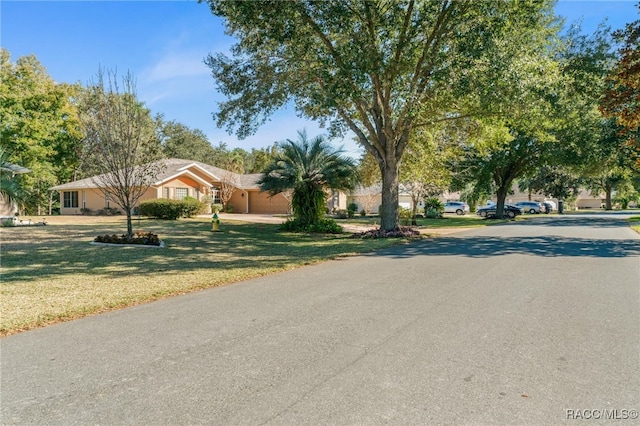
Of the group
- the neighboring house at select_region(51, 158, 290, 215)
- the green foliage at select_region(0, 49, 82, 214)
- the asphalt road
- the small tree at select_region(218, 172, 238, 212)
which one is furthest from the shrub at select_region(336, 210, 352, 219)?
the asphalt road

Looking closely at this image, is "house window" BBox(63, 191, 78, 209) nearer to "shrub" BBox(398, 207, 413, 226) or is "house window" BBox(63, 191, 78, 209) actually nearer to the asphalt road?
"shrub" BBox(398, 207, 413, 226)

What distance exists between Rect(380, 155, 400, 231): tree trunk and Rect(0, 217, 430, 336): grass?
2.21 meters

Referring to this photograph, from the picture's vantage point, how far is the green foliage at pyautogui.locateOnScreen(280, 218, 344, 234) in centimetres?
2130

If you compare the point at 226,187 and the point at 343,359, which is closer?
the point at 343,359

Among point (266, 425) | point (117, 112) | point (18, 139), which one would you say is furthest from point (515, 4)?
point (18, 139)

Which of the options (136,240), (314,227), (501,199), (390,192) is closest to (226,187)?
(314,227)

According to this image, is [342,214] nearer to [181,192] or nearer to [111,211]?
[181,192]

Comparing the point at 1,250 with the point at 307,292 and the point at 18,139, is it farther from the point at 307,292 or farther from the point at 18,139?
the point at 18,139

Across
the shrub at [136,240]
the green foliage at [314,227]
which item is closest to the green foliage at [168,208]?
the green foliage at [314,227]

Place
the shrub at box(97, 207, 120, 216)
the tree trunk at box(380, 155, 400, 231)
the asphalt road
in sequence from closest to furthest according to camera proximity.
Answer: the asphalt road < the tree trunk at box(380, 155, 400, 231) < the shrub at box(97, 207, 120, 216)

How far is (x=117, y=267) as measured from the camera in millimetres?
10445

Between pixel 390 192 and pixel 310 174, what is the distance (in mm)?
4791

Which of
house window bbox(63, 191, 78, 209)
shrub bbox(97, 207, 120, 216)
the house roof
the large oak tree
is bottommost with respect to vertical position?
shrub bbox(97, 207, 120, 216)

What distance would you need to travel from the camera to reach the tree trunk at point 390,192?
18.8 m
